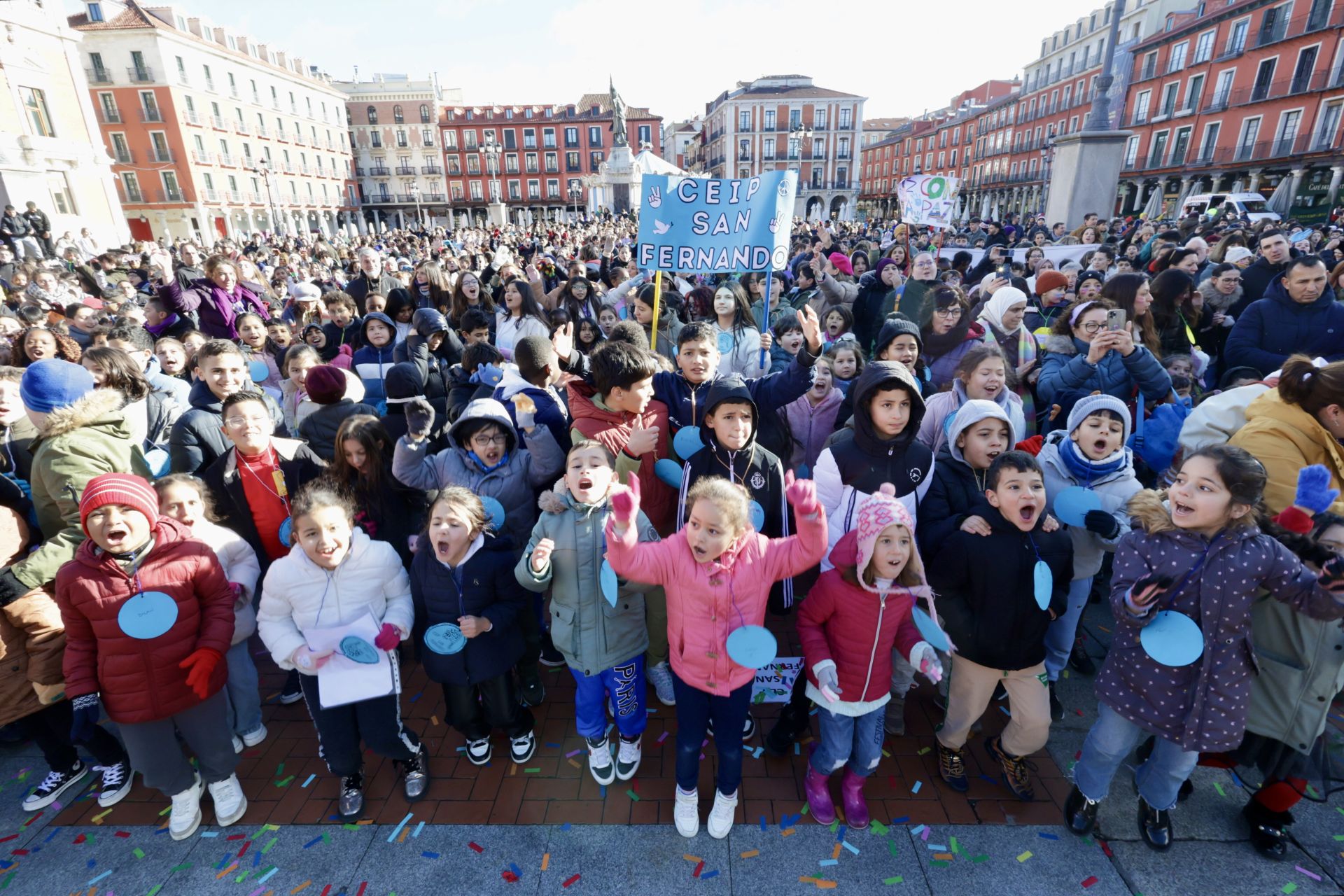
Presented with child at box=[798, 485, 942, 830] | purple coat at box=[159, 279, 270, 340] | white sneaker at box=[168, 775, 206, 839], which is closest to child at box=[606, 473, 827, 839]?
child at box=[798, 485, 942, 830]

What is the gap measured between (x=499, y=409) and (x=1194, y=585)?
302 cm

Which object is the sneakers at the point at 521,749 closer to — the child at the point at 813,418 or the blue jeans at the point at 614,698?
the blue jeans at the point at 614,698

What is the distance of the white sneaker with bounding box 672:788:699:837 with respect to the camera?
2648mm

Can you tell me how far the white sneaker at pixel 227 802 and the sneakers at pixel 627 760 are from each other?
170 centimetres

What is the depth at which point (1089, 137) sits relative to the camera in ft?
35.9

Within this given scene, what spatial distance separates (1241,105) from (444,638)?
43907 millimetres

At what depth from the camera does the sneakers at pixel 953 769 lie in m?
2.85

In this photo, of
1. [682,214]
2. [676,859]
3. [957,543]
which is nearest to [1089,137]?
[682,214]

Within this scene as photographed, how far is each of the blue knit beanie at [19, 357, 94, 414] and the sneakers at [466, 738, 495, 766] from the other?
8.98ft

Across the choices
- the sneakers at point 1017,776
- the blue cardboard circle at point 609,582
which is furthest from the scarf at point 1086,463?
the blue cardboard circle at point 609,582

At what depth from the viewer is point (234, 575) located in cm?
286

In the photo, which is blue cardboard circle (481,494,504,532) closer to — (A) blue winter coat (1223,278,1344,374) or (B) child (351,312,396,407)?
(B) child (351,312,396,407)

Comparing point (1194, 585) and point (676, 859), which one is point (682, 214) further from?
point (676, 859)

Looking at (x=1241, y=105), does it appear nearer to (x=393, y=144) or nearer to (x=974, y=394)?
(x=974, y=394)
